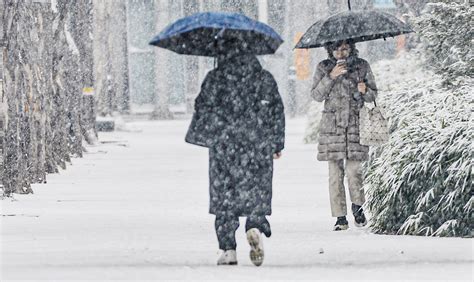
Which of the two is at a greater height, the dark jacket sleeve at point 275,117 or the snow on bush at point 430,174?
the dark jacket sleeve at point 275,117

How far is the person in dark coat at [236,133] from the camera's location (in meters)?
10.2

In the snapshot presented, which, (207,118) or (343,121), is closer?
(207,118)

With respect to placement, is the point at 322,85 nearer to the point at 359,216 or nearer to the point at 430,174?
the point at 359,216

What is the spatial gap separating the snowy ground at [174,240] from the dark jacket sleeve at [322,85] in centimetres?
122

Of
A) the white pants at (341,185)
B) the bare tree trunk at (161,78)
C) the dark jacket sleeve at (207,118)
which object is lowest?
the bare tree trunk at (161,78)

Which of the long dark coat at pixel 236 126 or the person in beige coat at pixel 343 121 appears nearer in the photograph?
the long dark coat at pixel 236 126

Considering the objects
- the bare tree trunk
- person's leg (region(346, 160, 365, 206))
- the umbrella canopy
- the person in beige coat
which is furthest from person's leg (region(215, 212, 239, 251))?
the bare tree trunk

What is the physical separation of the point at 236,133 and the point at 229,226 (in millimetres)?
675

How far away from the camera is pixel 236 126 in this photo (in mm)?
10195

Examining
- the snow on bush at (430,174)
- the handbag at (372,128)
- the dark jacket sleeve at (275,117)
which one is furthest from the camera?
the handbag at (372,128)

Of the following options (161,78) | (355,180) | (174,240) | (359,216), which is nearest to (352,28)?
(355,180)

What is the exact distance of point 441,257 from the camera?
10.3m

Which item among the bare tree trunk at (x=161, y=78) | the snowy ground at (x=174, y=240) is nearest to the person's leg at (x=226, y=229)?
the snowy ground at (x=174, y=240)

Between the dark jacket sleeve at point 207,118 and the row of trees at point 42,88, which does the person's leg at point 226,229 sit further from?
the row of trees at point 42,88
